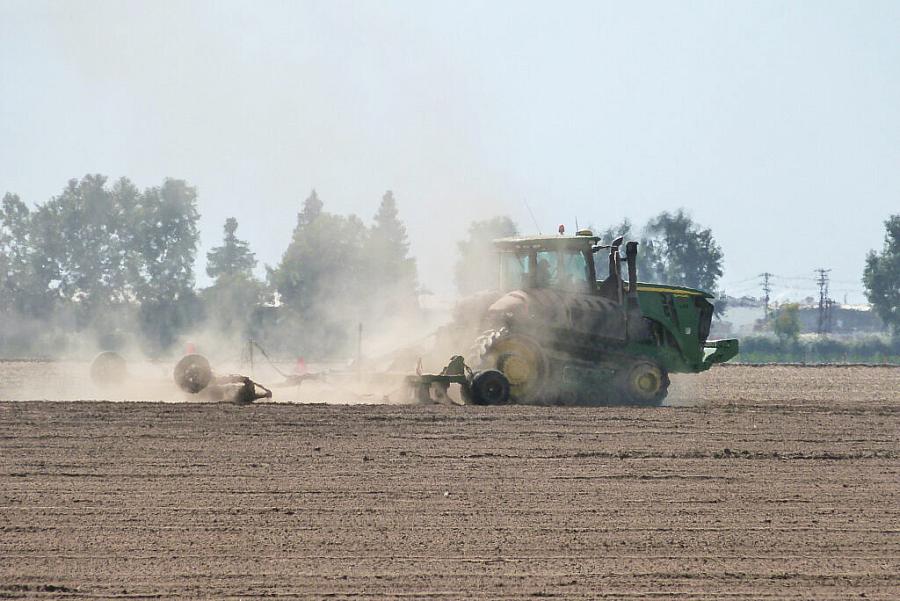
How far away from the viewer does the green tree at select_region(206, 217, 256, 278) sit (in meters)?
89.4

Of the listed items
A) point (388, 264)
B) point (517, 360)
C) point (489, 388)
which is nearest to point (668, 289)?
point (517, 360)

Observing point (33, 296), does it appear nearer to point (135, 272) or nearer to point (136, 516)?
point (135, 272)

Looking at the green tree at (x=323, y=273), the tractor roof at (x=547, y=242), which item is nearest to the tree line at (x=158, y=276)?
the green tree at (x=323, y=273)

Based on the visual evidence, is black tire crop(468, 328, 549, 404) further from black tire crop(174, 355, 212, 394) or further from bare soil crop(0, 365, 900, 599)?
black tire crop(174, 355, 212, 394)

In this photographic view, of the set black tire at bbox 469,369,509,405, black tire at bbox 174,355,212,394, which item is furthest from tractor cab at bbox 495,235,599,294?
black tire at bbox 174,355,212,394

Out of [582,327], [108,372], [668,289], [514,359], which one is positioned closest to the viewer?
[514,359]

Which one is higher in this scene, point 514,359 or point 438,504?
Answer: point 514,359

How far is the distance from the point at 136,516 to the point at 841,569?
18.8 feet

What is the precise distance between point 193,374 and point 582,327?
255 inches

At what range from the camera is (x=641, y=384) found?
20125 mm

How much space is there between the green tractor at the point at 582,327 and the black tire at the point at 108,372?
19.9ft

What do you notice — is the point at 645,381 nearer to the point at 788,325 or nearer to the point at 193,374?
the point at 193,374

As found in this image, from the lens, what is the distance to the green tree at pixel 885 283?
80.6 metres

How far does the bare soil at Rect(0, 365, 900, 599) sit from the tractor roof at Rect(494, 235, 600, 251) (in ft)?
11.6
